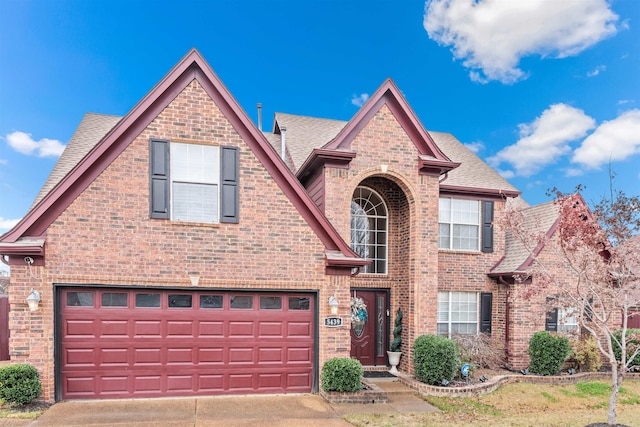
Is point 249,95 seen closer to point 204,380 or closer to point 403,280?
point 403,280

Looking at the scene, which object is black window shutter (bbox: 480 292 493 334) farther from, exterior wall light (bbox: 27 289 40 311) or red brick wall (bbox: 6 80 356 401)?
exterior wall light (bbox: 27 289 40 311)

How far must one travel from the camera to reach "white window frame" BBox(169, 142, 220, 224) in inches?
356

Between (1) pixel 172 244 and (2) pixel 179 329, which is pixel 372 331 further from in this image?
(1) pixel 172 244

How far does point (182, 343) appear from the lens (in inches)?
354

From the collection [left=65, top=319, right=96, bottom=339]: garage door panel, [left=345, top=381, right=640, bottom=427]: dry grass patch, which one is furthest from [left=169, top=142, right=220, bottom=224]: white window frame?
[left=345, top=381, right=640, bottom=427]: dry grass patch

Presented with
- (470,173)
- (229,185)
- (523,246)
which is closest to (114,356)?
(229,185)

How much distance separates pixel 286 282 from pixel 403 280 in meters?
4.32

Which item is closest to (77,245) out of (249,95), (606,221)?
(606,221)

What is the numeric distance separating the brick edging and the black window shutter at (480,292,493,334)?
1956 mm

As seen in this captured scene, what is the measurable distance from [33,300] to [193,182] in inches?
153

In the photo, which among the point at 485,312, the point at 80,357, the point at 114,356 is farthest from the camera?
the point at 485,312

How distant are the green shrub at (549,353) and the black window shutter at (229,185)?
30.8 ft

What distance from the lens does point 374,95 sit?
37.1 ft

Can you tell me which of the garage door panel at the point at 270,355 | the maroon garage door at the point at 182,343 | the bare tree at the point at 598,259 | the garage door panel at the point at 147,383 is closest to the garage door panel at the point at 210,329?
the maroon garage door at the point at 182,343
